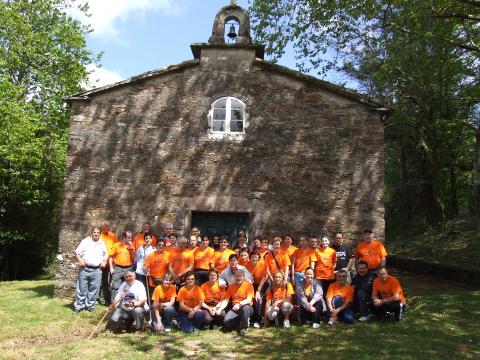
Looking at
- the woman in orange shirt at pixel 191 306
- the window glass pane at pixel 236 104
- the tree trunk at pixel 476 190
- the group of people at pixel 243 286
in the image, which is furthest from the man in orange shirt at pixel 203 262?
the tree trunk at pixel 476 190

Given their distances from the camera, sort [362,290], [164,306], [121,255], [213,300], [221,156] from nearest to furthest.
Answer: [164,306]
[213,300]
[362,290]
[121,255]
[221,156]

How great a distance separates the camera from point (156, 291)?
7934 mm

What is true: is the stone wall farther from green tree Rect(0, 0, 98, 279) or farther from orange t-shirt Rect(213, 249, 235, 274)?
green tree Rect(0, 0, 98, 279)

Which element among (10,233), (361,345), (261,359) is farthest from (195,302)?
(10,233)

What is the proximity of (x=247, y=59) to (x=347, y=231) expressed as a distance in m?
4.73

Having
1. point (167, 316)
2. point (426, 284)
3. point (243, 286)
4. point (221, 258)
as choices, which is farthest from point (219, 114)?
point (426, 284)

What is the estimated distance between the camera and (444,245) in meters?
16.6

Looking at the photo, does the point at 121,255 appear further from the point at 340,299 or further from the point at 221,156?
the point at 340,299

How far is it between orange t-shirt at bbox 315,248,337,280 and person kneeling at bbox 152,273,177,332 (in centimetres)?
268

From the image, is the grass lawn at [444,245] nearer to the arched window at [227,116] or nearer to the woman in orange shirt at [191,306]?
the arched window at [227,116]

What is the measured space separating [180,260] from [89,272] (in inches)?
79.3

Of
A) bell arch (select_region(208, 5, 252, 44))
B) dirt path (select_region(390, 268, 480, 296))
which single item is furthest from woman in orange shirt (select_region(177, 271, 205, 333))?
bell arch (select_region(208, 5, 252, 44))

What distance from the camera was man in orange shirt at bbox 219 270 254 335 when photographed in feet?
24.8

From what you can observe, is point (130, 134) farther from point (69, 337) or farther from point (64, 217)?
point (69, 337)
